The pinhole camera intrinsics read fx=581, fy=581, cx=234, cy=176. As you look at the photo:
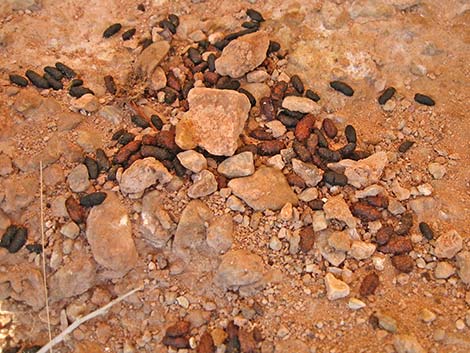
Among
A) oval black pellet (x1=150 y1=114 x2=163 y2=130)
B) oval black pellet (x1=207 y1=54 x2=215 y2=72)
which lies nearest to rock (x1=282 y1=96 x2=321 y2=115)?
oval black pellet (x1=207 y1=54 x2=215 y2=72)

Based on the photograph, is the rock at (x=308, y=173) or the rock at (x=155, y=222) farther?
the rock at (x=308, y=173)

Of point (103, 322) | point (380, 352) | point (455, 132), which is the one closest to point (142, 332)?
point (103, 322)

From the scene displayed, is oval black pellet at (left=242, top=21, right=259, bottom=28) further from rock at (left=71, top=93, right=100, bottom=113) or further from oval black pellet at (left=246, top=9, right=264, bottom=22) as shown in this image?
rock at (left=71, top=93, right=100, bottom=113)

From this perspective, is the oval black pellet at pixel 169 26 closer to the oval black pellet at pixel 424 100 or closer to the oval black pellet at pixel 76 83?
the oval black pellet at pixel 76 83

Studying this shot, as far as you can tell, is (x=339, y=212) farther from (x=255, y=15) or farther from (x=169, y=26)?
(x=169, y=26)

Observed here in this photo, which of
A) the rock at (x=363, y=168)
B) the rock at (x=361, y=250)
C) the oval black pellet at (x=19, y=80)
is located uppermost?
the oval black pellet at (x=19, y=80)

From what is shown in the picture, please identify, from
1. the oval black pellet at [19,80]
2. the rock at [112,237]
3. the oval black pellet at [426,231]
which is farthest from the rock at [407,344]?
the oval black pellet at [19,80]
